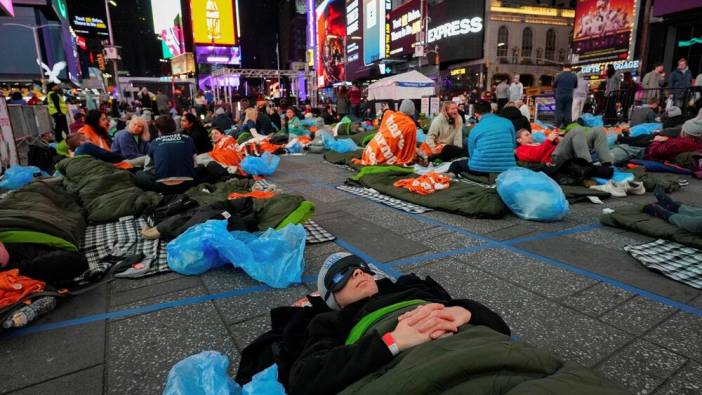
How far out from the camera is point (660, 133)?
26.9 feet

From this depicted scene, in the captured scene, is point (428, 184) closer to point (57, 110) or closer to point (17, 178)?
point (17, 178)

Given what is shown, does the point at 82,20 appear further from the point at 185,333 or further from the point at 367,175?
the point at 185,333

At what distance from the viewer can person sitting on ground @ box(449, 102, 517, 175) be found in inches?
223

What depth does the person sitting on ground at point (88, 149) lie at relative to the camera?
6273 mm

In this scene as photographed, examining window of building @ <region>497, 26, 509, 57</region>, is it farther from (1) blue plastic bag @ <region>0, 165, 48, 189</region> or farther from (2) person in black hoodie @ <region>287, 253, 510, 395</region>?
(2) person in black hoodie @ <region>287, 253, 510, 395</region>

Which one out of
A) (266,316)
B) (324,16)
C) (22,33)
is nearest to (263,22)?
(324,16)

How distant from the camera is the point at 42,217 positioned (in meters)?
3.38

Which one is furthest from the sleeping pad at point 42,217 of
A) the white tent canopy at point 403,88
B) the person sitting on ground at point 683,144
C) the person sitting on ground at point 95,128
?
the white tent canopy at point 403,88

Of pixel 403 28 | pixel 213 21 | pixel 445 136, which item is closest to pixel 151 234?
pixel 445 136

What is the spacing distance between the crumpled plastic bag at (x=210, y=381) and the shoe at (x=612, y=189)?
5.38 m

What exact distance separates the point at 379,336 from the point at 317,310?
24.6 inches

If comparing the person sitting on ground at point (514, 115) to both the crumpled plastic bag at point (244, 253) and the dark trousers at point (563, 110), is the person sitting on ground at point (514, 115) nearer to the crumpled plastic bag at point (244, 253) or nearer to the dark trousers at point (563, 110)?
the crumpled plastic bag at point (244, 253)

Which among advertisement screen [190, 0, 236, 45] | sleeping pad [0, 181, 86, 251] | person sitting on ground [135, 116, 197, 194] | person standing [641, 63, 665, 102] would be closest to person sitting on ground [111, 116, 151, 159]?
person sitting on ground [135, 116, 197, 194]

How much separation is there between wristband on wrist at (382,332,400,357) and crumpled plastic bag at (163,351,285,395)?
1.65ft
